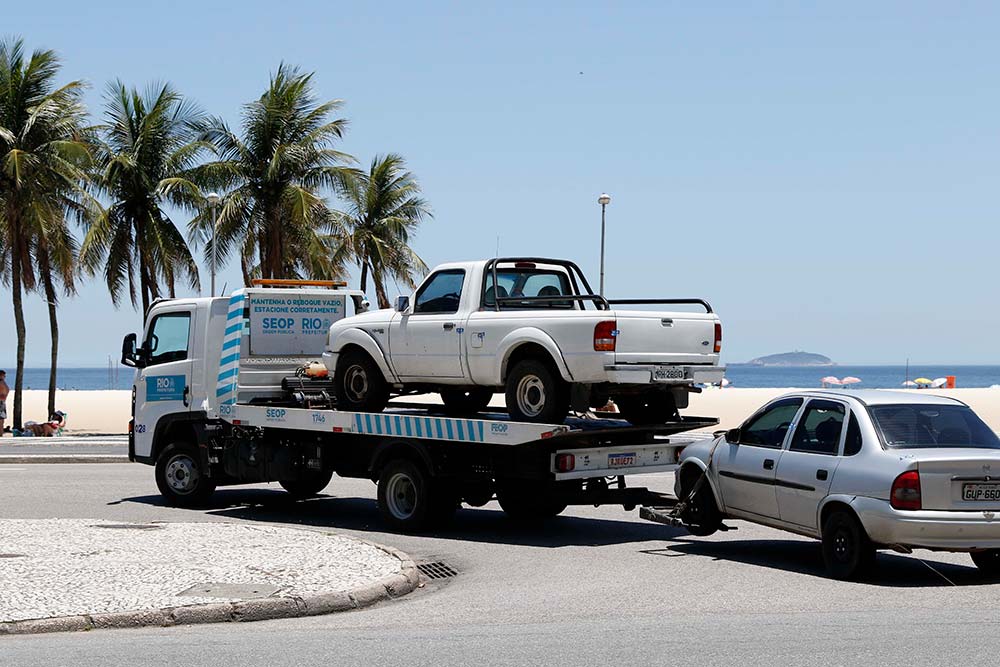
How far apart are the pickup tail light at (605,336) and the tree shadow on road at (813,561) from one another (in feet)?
6.58

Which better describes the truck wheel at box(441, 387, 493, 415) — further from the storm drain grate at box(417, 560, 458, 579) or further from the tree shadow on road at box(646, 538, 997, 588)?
the storm drain grate at box(417, 560, 458, 579)

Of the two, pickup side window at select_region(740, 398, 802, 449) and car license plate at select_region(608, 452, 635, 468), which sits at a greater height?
pickup side window at select_region(740, 398, 802, 449)

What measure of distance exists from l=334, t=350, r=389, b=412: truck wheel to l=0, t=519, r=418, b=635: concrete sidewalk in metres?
2.02

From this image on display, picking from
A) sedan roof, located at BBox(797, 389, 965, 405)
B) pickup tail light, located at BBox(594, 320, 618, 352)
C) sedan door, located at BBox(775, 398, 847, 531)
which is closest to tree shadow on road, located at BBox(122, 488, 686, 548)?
pickup tail light, located at BBox(594, 320, 618, 352)

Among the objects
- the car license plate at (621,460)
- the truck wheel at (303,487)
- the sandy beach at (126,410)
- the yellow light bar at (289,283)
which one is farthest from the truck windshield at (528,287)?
the sandy beach at (126,410)

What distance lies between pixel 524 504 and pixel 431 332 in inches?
93.6

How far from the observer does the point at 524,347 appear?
12.8 m

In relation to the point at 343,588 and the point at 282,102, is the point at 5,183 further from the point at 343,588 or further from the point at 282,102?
the point at 343,588

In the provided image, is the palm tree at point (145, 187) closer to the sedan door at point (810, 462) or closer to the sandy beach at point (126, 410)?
the sandy beach at point (126, 410)

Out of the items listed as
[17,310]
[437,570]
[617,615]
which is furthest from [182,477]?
[17,310]

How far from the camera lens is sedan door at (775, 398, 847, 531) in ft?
34.6

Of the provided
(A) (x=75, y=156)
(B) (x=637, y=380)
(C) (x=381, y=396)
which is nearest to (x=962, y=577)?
(B) (x=637, y=380)

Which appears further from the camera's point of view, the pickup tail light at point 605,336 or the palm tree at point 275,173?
the palm tree at point 275,173

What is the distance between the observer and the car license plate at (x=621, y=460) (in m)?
12.8
